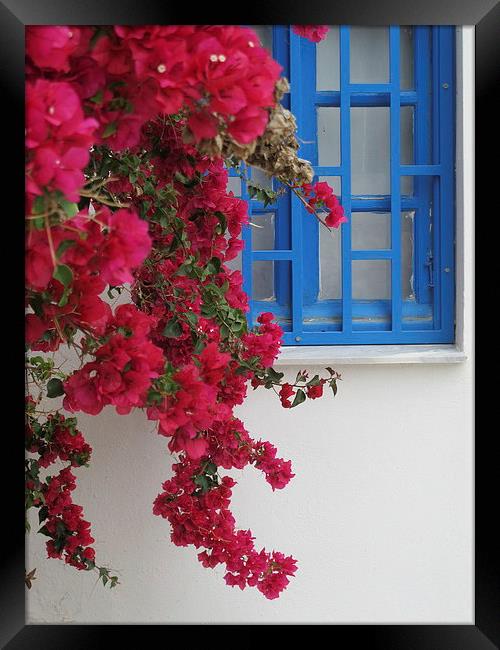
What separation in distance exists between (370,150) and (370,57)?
0.19m

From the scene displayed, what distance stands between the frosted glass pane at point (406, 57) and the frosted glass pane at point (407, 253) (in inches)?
10.9

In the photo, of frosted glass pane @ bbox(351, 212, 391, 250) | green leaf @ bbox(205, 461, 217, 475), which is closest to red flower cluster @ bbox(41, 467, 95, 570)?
green leaf @ bbox(205, 461, 217, 475)

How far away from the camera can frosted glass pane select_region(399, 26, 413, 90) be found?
149 cm

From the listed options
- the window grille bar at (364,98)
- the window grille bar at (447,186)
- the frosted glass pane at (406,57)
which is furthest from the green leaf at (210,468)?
the frosted glass pane at (406,57)

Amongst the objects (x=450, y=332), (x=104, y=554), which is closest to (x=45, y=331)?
(x=104, y=554)

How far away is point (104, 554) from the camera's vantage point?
152 centimetres

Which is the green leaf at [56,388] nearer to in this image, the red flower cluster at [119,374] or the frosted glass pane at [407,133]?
the red flower cluster at [119,374]

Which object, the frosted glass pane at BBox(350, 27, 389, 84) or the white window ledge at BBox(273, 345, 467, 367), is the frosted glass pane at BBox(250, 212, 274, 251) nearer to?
the white window ledge at BBox(273, 345, 467, 367)

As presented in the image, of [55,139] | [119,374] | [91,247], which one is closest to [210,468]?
[119,374]

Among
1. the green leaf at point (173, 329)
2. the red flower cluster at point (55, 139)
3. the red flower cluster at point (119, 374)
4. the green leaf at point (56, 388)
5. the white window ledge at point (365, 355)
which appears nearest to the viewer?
the red flower cluster at point (55, 139)

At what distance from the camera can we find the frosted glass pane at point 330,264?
154 cm

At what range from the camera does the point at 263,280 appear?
5.09 feet
